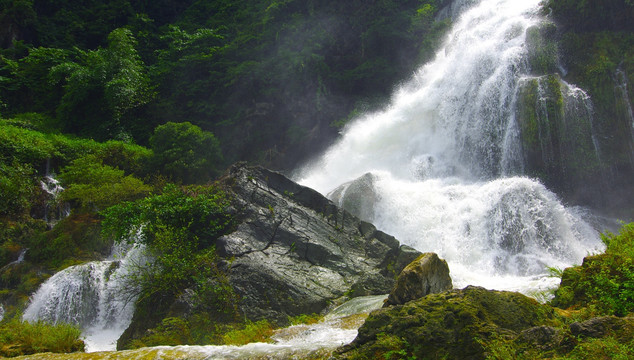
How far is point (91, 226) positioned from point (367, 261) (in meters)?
12.5

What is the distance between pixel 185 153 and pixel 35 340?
16.0m

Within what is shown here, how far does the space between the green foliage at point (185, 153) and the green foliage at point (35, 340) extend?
47.2 ft

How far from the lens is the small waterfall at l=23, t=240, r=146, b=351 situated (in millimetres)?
14086

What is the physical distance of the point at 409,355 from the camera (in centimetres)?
552

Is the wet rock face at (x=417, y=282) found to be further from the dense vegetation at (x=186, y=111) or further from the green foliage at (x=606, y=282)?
the dense vegetation at (x=186, y=111)

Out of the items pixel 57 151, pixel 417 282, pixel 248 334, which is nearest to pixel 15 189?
pixel 57 151

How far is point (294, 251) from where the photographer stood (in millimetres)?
13250

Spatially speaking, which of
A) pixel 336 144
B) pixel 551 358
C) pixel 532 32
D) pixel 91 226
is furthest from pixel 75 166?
pixel 532 32

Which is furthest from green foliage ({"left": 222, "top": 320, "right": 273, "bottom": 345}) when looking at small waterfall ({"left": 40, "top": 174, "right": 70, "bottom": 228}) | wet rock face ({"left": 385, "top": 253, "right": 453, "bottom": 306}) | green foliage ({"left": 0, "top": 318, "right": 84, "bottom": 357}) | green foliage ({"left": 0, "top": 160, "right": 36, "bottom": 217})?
green foliage ({"left": 0, "top": 160, "right": 36, "bottom": 217})

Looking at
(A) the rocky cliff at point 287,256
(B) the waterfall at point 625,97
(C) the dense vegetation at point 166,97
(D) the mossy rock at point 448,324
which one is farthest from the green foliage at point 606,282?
(C) the dense vegetation at point 166,97

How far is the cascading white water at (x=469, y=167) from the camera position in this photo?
1509 centimetres

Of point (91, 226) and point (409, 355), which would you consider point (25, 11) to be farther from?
point (409, 355)

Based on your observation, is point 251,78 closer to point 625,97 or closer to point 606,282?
point 625,97

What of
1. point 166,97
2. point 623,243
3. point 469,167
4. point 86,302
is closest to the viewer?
point 623,243
